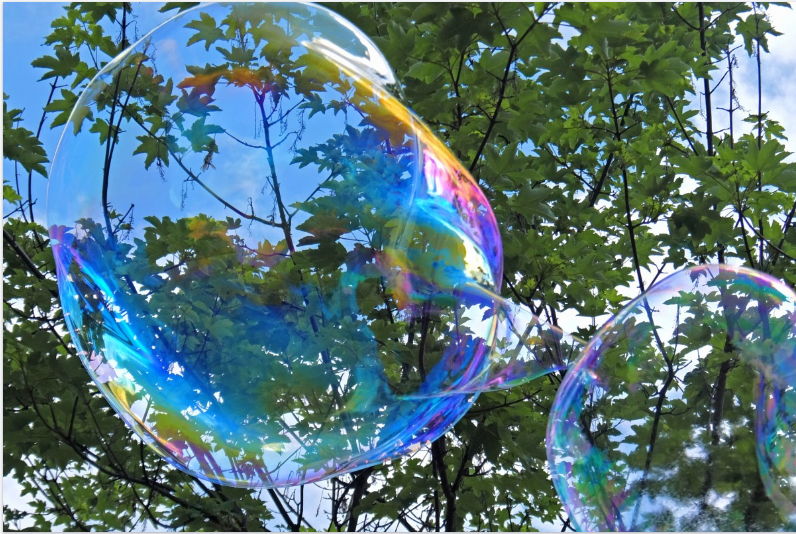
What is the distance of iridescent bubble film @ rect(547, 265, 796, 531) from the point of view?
6.55 feet

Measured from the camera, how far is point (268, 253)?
2.08m

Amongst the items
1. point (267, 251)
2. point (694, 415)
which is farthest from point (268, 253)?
point (694, 415)

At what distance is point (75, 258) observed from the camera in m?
2.43

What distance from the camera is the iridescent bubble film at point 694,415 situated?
2.00m

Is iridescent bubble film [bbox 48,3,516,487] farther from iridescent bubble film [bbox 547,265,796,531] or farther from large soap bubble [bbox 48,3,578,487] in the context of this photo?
iridescent bubble film [bbox 547,265,796,531]

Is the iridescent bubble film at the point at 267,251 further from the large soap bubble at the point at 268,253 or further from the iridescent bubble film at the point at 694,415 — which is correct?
the iridescent bubble film at the point at 694,415

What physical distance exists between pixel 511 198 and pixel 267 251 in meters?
1.70

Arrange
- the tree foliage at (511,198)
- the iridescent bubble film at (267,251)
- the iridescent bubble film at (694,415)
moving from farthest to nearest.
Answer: the tree foliage at (511,198), the iridescent bubble film at (267,251), the iridescent bubble film at (694,415)

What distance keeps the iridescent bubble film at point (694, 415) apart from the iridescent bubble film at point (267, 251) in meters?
0.52

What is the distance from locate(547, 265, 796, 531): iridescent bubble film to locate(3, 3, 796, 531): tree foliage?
1064mm

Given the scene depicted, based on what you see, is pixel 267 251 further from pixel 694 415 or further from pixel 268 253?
pixel 694 415

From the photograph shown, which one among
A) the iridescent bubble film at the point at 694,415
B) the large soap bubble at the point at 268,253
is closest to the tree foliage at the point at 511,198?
the large soap bubble at the point at 268,253

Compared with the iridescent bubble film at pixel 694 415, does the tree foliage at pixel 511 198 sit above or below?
above

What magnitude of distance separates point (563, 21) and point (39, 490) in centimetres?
458
